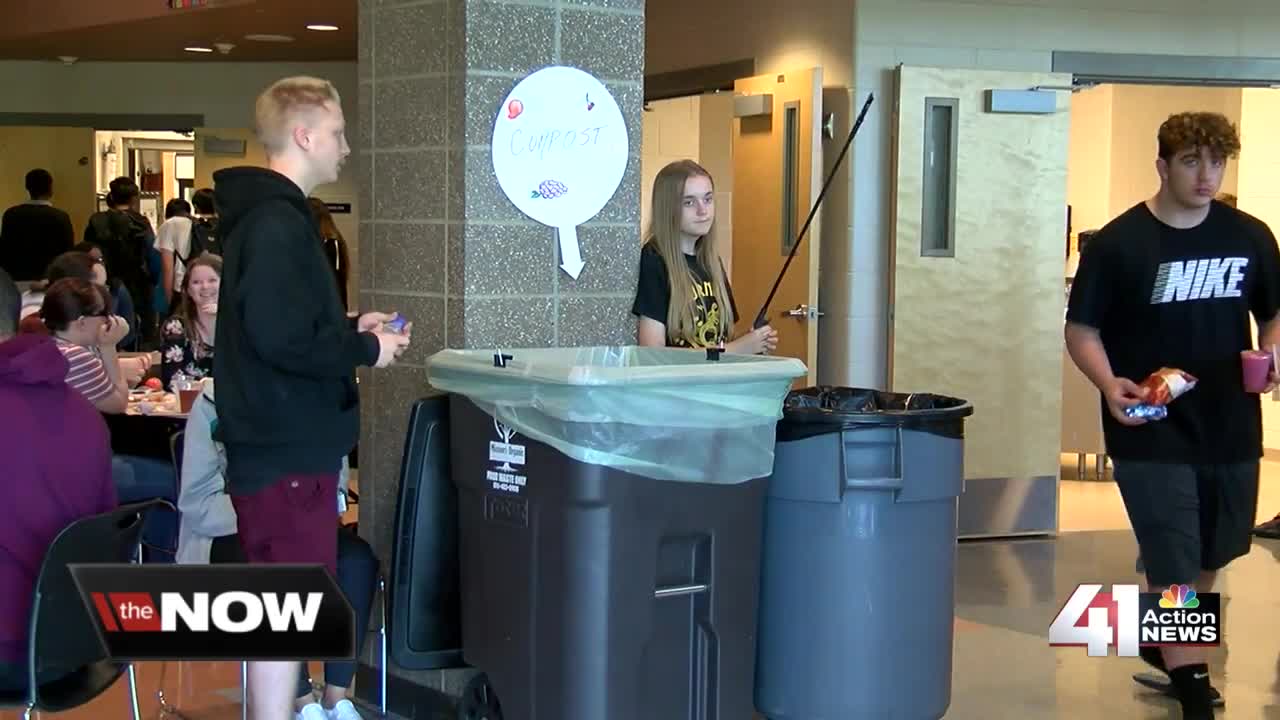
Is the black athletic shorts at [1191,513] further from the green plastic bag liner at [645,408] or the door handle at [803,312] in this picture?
the door handle at [803,312]

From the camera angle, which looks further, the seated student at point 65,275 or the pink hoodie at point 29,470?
the seated student at point 65,275

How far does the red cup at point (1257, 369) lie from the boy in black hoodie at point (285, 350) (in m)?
2.19

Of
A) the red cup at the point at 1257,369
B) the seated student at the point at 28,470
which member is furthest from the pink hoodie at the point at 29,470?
the red cup at the point at 1257,369

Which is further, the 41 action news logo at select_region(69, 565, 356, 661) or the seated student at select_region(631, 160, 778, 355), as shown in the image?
the seated student at select_region(631, 160, 778, 355)

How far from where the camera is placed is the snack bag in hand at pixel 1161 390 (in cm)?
396

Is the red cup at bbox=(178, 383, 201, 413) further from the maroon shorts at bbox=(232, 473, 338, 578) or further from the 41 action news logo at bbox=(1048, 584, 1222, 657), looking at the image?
the 41 action news logo at bbox=(1048, 584, 1222, 657)

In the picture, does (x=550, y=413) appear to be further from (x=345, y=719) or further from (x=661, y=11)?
(x=661, y=11)

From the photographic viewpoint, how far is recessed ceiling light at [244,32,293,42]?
33.8ft

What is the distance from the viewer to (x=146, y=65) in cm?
1247

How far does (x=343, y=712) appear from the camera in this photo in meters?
3.93

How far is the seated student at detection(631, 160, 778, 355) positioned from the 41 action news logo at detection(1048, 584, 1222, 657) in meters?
1.26

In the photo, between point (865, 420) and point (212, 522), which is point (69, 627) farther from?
point (865, 420)

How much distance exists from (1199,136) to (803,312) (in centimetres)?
275

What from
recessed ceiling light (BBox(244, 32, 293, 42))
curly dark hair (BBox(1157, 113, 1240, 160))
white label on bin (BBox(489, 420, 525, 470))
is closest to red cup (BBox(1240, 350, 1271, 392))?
curly dark hair (BBox(1157, 113, 1240, 160))
